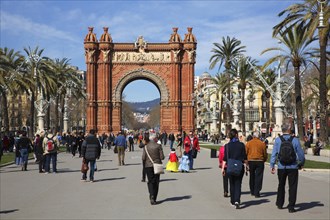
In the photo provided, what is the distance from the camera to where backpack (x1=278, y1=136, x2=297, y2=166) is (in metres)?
9.95

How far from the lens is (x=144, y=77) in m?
63.4

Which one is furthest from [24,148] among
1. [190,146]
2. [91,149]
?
[190,146]

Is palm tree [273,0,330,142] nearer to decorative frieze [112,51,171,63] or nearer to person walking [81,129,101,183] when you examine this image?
person walking [81,129,101,183]

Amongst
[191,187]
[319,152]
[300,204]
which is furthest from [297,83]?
[300,204]

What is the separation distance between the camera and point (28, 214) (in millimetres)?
9750

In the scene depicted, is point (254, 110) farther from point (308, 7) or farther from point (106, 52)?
point (308, 7)

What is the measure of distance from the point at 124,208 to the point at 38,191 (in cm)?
411

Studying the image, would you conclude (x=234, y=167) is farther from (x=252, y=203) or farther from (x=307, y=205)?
(x=307, y=205)

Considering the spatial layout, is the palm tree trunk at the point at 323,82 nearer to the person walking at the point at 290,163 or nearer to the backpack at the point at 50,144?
the backpack at the point at 50,144

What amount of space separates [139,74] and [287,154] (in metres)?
53.7

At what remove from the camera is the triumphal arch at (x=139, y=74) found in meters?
62.5

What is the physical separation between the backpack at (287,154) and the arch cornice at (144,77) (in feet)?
172

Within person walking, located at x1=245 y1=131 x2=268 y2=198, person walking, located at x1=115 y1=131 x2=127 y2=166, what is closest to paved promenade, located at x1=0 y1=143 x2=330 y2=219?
person walking, located at x1=245 y1=131 x2=268 y2=198

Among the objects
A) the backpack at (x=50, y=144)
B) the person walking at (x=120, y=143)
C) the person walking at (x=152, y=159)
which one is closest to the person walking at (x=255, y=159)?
the person walking at (x=152, y=159)
